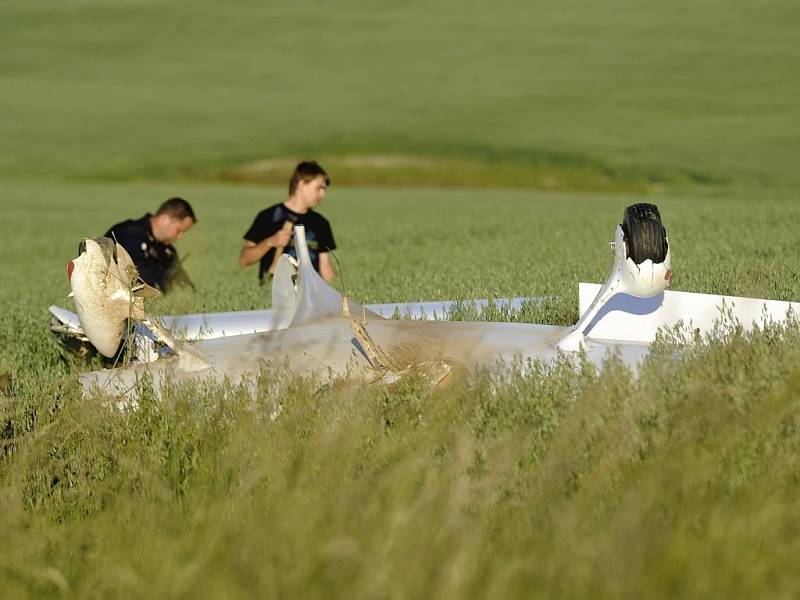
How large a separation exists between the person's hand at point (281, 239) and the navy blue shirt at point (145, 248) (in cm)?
99

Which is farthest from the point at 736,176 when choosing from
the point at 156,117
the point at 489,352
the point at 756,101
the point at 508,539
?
the point at 508,539

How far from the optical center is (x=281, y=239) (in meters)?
9.64

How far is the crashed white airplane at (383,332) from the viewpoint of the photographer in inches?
216

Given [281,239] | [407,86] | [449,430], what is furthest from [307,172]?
[407,86]

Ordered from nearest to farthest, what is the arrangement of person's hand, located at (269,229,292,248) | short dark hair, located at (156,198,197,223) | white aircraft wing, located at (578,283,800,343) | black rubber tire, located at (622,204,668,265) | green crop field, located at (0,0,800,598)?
1. green crop field, located at (0,0,800,598)
2. black rubber tire, located at (622,204,668,265)
3. white aircraft wing, located at (578,283,800,343)
4. short dark hair, located at (156,198,197,223)
5. person's hand, located at (269,229,292,248)

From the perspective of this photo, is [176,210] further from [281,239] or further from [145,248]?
[281,239]

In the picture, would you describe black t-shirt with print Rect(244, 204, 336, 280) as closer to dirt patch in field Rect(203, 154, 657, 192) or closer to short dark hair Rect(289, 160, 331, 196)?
short dark hair Rect(289, 160, 331, 196)

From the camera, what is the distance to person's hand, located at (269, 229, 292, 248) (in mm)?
9612

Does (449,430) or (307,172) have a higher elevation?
(307,172)

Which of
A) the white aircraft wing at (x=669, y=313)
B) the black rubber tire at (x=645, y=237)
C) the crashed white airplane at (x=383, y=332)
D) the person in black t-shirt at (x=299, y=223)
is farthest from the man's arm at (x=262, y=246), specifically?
the black rubber tire at (x=645, y=237)

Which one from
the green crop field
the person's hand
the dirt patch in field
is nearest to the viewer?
the green crop field

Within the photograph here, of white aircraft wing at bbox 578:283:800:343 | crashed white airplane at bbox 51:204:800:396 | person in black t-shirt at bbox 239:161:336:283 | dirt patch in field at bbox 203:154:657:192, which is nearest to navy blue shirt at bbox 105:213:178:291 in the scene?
person in black t-shirt at bbox 239:161:336:283

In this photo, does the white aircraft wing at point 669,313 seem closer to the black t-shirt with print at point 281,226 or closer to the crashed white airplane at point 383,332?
the crashed white airplane at point 383,332

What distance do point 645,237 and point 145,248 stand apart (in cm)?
546
